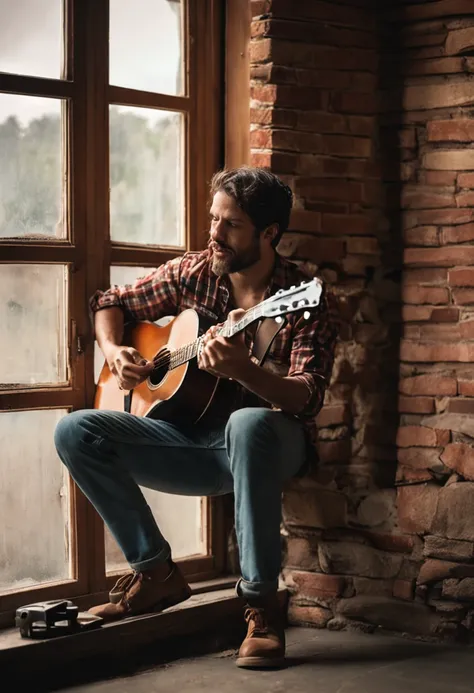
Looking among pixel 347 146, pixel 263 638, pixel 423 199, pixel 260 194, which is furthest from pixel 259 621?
pixel 347 146

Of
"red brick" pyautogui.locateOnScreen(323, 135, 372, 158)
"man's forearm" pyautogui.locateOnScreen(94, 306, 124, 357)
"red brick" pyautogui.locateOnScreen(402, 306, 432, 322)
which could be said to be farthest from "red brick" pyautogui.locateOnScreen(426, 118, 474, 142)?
"man's forearm" pyautogui.locateOnScreen(94, 306, 124, 357)

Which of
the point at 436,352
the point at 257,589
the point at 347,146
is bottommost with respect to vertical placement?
the point at 257,589

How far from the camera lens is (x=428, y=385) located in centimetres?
340

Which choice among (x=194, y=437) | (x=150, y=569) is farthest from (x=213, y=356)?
(x=150, y=569)

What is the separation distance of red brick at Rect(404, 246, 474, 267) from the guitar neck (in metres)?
0.88

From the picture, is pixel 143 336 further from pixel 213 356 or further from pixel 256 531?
pixel 256 531

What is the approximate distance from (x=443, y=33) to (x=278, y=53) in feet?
1.82

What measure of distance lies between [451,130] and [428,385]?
2.79 feet

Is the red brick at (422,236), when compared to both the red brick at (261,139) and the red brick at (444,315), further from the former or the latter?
the red brick at (261,139)

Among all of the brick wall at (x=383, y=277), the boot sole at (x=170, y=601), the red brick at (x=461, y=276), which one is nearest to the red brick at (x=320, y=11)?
the brick wall at (x=383, y=277)

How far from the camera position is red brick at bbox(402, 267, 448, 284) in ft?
11.1

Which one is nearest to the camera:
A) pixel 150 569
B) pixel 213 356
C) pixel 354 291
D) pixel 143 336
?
pixel 213 356

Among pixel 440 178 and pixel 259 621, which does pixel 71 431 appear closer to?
pixel 259 621

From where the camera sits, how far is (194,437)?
3.17 m
